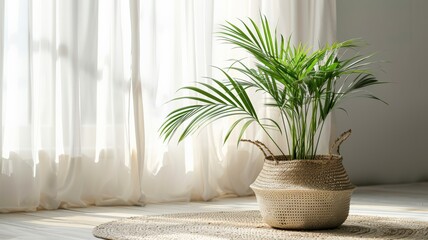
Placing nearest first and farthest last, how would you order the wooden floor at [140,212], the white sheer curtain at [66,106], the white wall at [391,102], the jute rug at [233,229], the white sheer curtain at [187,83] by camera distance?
the jute rug at [233,229]
the wooden floor at [140,212]
the white sheer curtain at [66,106]
the white sheer curtain at [187,83]
the white wall at [391,102]

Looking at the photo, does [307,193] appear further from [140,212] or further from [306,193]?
[140,212]

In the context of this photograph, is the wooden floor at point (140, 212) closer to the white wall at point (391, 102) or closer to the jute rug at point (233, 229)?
the jute rug at point (233, 229)

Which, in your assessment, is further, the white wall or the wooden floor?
the white wall

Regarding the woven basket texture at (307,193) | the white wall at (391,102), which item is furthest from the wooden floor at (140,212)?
the woven basket texture at (307,193)

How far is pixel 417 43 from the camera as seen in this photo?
5.61m

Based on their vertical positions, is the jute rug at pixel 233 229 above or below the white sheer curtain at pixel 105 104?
below

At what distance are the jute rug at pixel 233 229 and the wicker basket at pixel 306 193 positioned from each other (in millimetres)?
43

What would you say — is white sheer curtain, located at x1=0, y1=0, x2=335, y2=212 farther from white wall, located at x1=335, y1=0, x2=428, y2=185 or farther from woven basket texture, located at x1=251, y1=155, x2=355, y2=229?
woven basket texture, located at x1=251, y1=155, x2=355, y2=229

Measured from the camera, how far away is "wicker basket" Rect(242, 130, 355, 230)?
303 cm

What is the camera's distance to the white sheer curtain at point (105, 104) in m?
3.88

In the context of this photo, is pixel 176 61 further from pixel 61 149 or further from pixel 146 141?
pixel 61 149

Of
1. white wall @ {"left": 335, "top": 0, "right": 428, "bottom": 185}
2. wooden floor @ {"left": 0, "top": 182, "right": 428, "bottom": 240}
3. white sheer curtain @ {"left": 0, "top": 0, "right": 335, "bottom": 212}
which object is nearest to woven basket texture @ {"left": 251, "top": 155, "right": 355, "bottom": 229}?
wooden floor @ {"left": 0, "top": 182, "right": 428, "bottom": 240}

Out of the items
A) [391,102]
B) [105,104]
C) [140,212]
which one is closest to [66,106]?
[105,104]

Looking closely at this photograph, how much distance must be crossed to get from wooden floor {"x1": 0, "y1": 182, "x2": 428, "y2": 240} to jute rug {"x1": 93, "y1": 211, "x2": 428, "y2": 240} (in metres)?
0.15
